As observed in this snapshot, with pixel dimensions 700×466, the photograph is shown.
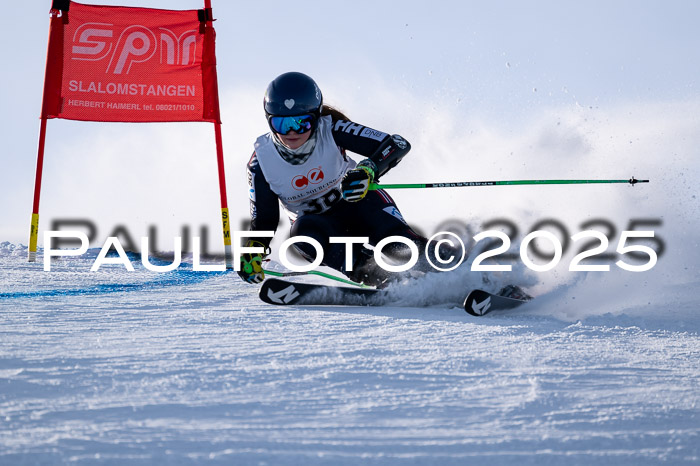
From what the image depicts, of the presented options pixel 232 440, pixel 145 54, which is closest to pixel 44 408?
pixel 232 440

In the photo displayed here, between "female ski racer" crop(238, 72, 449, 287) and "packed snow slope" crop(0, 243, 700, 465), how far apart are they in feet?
2.44

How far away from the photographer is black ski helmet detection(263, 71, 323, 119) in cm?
340

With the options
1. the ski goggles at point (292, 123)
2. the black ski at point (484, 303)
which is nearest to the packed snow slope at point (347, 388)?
the black ski at point (484, 303)

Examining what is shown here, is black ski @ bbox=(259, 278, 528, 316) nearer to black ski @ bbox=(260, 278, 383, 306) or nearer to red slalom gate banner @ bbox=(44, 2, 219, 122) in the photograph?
black ski @ bbox=(260, 278, 383, 306)

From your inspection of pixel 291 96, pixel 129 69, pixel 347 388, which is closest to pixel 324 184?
pixel 291 96

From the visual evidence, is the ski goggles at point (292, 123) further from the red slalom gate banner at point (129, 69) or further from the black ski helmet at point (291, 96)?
the red slalom gate banner at point (129, 69)

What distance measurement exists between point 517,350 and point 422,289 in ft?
4.04

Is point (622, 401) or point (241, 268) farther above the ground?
point (241, 268)

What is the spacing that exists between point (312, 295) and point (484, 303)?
0.83m

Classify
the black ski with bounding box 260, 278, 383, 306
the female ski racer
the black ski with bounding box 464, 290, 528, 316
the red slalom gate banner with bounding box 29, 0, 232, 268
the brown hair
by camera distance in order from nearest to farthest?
the black ski with bounding box 464, 290, 528, 316, the black ski with bounding box 260, 278, 383, 306, the female ski racer, the brown hair, the red slalom gate banner with bounding box 29, 0, 232, 268

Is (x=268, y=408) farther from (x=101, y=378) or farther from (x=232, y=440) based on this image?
(x=101, y=378)

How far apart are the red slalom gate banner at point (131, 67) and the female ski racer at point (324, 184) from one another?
9.89 feet

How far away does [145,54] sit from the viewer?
21.0 feet

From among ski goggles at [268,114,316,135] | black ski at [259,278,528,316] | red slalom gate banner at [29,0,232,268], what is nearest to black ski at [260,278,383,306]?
black ski at [259,278,528,316]
